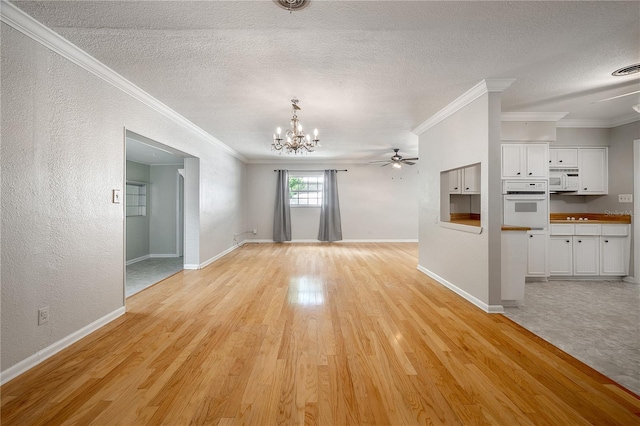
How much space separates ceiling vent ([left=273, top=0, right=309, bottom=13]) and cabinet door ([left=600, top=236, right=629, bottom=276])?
548 cm

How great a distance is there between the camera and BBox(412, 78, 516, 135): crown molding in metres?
2.93

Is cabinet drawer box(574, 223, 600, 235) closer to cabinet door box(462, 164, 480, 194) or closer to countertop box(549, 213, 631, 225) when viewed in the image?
countertop box(549, 213, 631, 225)

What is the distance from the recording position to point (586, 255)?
4.25 meters

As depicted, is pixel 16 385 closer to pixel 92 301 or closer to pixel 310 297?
pixel 92 301

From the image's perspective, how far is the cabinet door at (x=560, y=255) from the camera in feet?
13.9

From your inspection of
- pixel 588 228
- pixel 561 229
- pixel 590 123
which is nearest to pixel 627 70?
pixel 590 123

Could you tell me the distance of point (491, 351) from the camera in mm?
2174

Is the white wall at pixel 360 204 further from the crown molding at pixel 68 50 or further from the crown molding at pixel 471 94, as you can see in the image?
the crown molding at pixel 68 50

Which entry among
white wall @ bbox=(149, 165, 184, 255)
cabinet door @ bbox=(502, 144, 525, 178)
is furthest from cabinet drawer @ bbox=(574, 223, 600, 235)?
white wall @ bbox=(149, 165, 184, 255)

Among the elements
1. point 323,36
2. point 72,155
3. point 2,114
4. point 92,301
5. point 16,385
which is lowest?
point 16,385

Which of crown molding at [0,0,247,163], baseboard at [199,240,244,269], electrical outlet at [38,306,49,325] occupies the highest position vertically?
crown molding at [0,0,247,163]

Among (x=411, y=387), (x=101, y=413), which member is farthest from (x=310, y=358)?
(x=101, y=413)

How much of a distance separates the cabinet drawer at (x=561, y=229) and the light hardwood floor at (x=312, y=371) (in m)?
2.32

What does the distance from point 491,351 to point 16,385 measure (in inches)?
135
